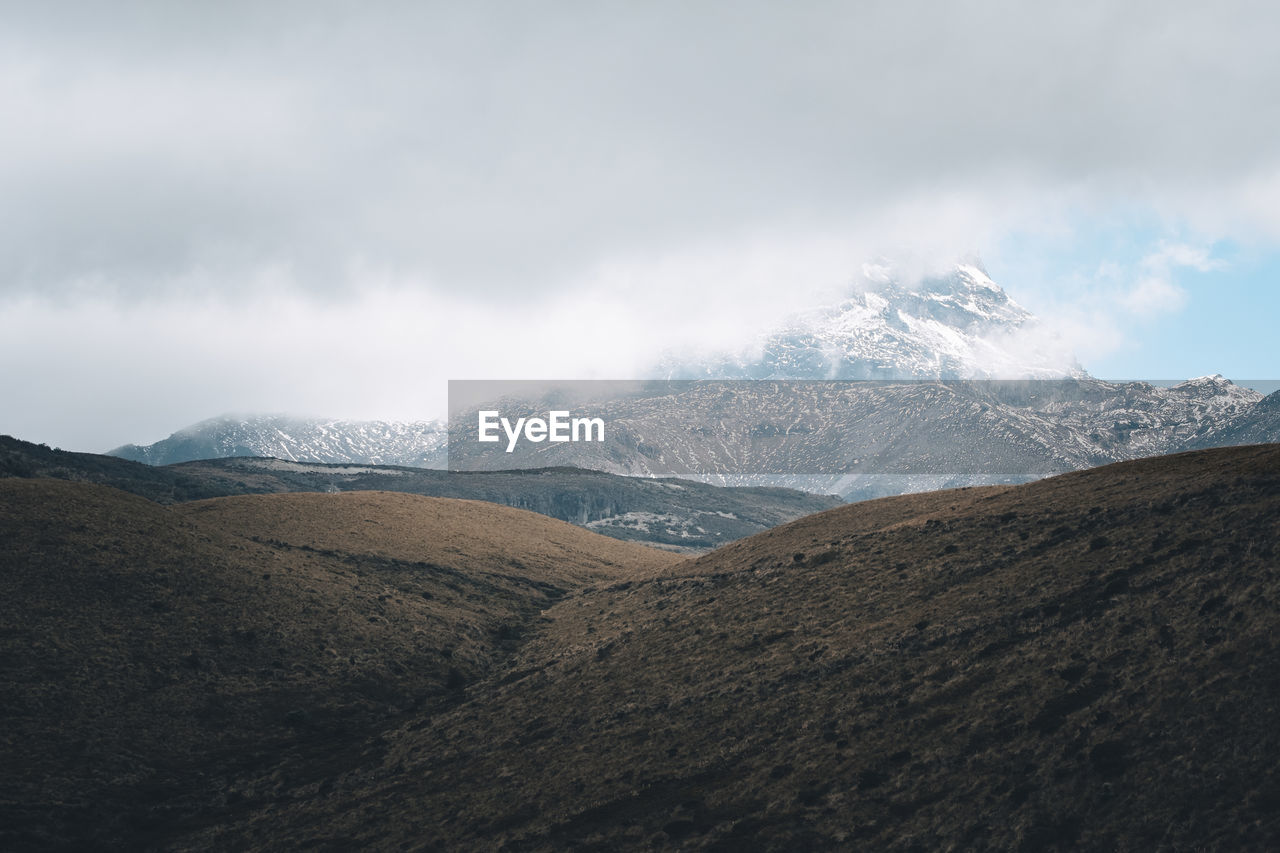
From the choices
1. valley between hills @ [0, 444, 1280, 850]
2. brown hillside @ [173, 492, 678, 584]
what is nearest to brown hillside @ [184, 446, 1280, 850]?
valley between hills @ [0, 444, 1280, 850]

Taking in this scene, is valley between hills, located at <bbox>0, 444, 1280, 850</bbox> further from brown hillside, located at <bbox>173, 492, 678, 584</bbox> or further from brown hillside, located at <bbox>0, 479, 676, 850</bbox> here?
brown hillside, located at <bbox>173, 492, 678, 584</bbox>

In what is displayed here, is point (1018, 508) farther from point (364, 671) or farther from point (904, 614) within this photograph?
point (364, 671)

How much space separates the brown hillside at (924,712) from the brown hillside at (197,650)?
257 inches

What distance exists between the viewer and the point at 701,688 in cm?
7512

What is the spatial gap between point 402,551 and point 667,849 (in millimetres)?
94305

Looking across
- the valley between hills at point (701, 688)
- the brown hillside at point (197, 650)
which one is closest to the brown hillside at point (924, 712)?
Result: the valley between hills at point (701, 688)

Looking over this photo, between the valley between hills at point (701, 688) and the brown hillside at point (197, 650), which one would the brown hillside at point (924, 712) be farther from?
the brown hillside at point (197, 650)

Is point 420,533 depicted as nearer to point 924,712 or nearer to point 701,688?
point 701,688

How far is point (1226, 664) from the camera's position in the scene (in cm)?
5206

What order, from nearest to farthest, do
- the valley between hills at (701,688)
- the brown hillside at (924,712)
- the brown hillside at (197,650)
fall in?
the brown hillside at (924,712)
the valley between hills at (701,688)
the brown hillside at (197,650)

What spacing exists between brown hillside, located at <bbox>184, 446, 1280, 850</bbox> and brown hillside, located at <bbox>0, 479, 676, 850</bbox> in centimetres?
653

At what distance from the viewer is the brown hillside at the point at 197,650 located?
2662 inches

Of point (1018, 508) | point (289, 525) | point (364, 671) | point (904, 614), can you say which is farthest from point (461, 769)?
point (289, 525)

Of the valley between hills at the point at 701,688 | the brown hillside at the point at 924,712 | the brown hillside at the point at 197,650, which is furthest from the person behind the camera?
the brown hillside at the point at 197,650
